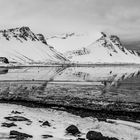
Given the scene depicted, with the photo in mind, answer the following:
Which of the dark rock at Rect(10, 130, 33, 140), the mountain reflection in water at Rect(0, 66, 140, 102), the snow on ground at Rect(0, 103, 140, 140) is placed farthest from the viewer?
the mountain reflection in water at Rect(0, 66, 140, 102)

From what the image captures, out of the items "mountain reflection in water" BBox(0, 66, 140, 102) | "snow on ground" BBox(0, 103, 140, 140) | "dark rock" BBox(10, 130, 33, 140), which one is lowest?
"snow on ground" BBox(0, 103, 140, 140)

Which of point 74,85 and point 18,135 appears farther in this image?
point 74,85

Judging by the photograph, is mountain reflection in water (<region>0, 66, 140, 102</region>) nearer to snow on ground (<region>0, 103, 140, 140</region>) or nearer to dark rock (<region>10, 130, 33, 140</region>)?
snow on ground (<region>0, 103, 140, 140</region>)

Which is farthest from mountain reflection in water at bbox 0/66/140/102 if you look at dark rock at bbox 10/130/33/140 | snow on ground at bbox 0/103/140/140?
dark rock at bbox 10/130/33/140

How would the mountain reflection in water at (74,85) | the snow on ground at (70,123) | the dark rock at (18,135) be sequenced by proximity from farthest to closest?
the mountain reflection in water at (74,85)
the snow on ground at (70,123)
the dark rock at (18,135)

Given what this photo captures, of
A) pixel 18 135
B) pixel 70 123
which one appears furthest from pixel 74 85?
pixel 18 135

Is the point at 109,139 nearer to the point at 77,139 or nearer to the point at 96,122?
the point at 77,139

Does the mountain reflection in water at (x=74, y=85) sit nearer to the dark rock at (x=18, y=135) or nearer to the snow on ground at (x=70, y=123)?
the snow on ground at (x=70, y=123)

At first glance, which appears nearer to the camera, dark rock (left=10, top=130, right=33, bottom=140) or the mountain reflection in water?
dark rock (left=10, top=130, right=33, bottom=140)

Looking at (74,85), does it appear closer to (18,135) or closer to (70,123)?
(70,123)

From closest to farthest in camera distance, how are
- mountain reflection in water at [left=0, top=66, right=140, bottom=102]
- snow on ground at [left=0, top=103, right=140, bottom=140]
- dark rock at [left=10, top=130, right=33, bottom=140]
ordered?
dark rock at [left=10, top=130, right=33, bottom=140], snow on ground at [left=0, top=103, right=140, bottom=140], mountain reflection in water at [left=0, top=66, right=140, bottom=102]

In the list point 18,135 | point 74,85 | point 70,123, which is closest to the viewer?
point 18,135

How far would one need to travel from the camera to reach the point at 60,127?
23.1 meters

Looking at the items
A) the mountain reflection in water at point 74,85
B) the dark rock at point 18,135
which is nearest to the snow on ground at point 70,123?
the dark rock at point 18,135
